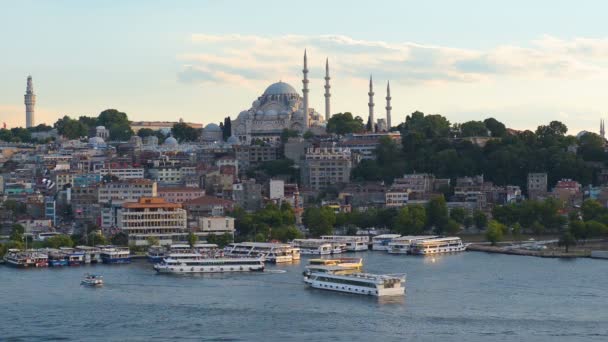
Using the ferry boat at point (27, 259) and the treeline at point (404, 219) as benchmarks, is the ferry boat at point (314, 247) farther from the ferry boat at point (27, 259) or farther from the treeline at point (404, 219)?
the ferry boat at point (27, 259)

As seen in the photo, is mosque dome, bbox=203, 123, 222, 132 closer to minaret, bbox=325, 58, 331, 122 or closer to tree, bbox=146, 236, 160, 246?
minaret, bbox=325, 58, 331, 122

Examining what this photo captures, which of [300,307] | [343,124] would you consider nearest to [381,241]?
[300,307]

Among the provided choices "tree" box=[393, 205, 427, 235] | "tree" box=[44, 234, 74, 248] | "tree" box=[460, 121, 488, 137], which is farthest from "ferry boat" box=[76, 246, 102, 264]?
"tree" box=[460, 121, 488, 137]

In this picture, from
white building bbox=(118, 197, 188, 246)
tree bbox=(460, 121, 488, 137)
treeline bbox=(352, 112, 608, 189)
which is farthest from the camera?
tree bbox=(460, 121, 488, 137)

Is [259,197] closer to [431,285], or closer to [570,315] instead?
[431,285]

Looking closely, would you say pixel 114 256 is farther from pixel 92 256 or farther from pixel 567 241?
pixel 567 241
